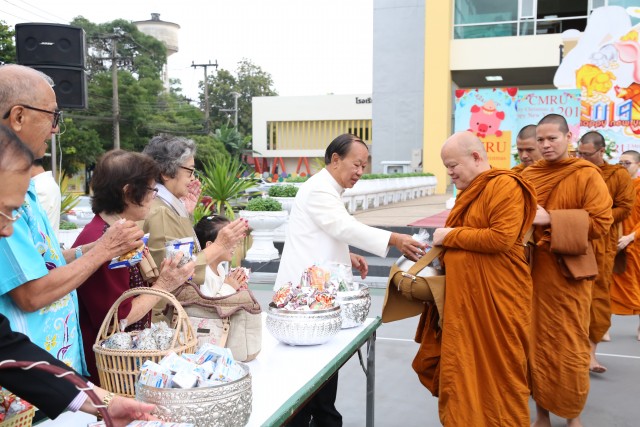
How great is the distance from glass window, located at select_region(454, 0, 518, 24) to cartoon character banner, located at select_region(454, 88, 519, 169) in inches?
326

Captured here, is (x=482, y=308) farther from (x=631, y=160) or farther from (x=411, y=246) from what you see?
(x=631, y=160)

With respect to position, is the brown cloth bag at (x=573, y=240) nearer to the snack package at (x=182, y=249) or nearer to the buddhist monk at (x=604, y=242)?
the buddhist monk at (x=604, y=242)

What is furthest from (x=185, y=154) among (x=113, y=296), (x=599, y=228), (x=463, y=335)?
(x=599, y=228)

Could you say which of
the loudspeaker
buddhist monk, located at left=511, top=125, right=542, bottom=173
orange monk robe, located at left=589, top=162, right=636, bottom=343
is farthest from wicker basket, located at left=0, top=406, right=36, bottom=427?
the loudspeaker

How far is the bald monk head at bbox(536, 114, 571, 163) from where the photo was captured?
329cm

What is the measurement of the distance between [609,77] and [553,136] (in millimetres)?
10240

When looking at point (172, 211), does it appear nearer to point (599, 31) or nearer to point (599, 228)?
point (599, 228)

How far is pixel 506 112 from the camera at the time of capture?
1173cm

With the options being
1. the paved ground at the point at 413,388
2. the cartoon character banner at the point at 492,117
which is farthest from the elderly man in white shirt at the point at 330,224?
the cartoon character banner at the point at 492,117

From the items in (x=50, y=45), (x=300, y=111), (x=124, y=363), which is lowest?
(x=124, y=363)

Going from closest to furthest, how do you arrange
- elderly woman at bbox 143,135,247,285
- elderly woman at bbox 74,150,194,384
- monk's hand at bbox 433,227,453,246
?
elderly woman at bbox 74,150,194,384 < elderly woman at bbox 143,135,247,285 < monk's hand at bbox 433,227,453,246

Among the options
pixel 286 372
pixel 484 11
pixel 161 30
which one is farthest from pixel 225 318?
pixel 161 30

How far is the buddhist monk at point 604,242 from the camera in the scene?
4.14 m

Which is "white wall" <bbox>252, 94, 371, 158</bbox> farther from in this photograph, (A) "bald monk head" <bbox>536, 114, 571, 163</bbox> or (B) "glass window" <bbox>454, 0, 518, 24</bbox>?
(A) "bald monk head" <bbox>536, 114, 571, 163</bbox>
